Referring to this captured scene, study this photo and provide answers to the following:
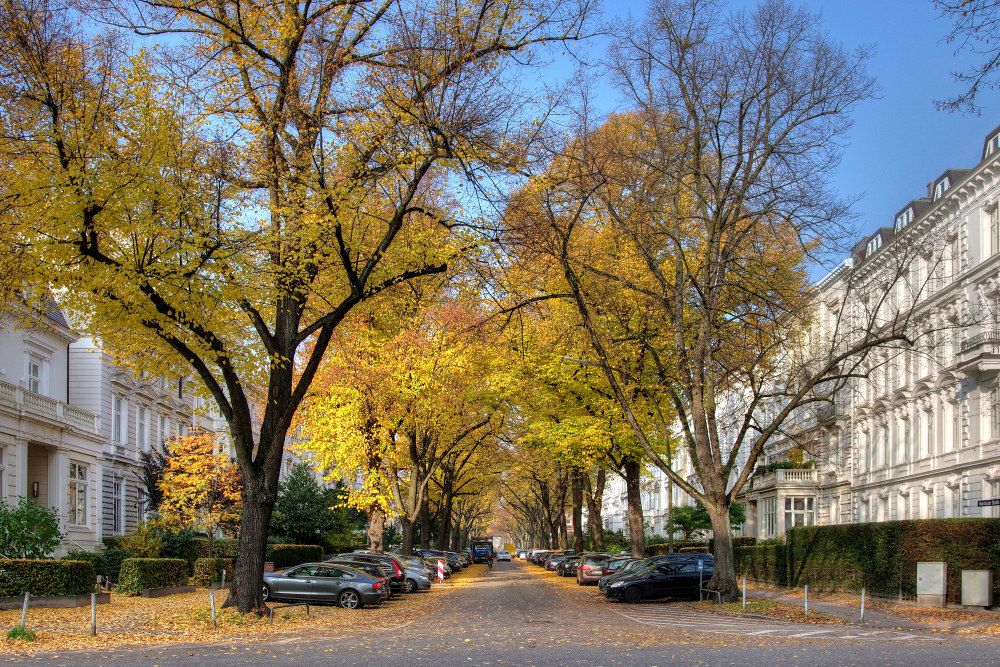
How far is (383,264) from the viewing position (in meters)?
20.8

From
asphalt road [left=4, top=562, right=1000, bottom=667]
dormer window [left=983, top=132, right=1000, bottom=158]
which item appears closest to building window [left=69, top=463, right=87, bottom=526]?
asphalt road [left=4, top=562, right=1000, bottom=667]

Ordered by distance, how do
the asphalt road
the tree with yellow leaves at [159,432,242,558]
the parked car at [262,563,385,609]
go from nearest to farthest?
the asphalt road, the parked car at [262,563,385,609], the tree with yellow leaves at [159,432,242,558]

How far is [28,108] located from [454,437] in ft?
100

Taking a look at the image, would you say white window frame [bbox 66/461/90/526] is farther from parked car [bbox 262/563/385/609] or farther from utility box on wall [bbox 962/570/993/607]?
utility box on wall [bbox 962/570/993/607]

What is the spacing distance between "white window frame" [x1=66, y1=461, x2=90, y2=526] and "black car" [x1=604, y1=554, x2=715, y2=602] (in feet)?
68.6

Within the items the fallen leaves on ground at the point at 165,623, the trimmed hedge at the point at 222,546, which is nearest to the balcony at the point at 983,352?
the fallen leaves on ground at the point at 165,623

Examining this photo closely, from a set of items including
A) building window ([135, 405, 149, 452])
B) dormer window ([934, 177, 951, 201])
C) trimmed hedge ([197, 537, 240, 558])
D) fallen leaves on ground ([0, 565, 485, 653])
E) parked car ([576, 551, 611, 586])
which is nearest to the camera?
fallen leaves on ground ([0, 565, 485, 653])

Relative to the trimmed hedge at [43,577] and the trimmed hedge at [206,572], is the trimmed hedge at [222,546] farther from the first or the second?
the trimmed hedge at [43,577]

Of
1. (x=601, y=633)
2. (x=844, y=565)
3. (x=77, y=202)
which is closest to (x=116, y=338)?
(x=77, y=202)

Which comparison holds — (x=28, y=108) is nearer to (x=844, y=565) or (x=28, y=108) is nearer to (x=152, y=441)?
(x=844, y=565)

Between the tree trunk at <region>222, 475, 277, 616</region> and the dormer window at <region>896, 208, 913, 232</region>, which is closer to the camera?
the tree trunk at <region>222, 475, 277, 616</region>

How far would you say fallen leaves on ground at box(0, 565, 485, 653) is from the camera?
1561 centimetres

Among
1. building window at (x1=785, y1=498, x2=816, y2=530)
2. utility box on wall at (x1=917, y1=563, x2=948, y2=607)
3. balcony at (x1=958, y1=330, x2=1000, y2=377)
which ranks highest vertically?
balcony at (x1=958, y1=330, x2=1000, y2=377)

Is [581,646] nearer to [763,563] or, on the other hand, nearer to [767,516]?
[763,563]
